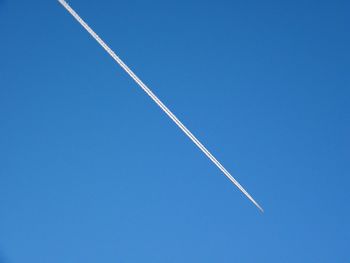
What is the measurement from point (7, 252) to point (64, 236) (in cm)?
21

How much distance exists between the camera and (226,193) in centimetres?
123

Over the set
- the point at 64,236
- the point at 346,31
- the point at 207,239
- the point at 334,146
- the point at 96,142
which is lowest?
the point at 64,236

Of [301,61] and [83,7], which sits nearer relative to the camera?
[83,7]

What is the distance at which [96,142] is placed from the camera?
1.17 meters

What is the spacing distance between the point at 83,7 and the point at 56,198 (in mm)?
684

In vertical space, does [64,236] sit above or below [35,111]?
below

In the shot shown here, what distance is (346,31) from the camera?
122cm

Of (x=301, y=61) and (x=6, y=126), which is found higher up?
(x=301, y=61)

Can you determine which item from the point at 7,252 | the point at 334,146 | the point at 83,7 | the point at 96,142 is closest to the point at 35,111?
the point at 96,142

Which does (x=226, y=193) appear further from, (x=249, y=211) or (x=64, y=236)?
(x=64, y=236)

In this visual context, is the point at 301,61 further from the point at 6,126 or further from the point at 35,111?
the point at 6,126

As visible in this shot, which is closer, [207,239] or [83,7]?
[83,7]

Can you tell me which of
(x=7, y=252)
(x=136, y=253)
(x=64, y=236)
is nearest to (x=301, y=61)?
(x=136, y=253)

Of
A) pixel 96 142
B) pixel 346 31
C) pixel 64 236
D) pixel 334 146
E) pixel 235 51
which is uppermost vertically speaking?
pixel 346 31
